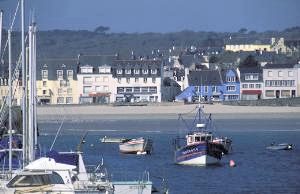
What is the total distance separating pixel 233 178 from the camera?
49.4 metres

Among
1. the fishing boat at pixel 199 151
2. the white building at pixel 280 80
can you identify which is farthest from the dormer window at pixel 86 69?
the fishing boat at pixel 199 151

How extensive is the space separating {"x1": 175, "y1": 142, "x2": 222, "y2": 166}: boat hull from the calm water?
516mm

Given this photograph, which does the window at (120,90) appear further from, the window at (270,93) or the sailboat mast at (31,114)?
the sailboat mast at (31,114)

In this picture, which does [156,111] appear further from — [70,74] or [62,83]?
[62,83]

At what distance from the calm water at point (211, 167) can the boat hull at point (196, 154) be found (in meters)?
0.52

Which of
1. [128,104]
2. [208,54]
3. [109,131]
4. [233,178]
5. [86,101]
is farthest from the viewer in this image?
[208,54]

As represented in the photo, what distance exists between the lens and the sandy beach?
106875 mm

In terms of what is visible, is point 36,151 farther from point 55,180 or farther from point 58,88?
point 58,88

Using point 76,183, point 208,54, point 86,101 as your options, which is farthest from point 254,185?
point 208,54

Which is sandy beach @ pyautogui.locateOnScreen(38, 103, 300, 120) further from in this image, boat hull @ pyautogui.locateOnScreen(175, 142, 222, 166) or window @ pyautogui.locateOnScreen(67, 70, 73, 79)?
boat hull @ pyautogui.locateOnScreen(175, 142, 222, 166)

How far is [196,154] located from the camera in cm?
5500

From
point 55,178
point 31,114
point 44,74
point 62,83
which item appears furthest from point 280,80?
point 55,178

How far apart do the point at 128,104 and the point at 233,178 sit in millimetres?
66269

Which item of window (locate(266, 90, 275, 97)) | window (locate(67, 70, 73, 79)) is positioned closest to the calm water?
window (locate(67, 70, 73, 79))
